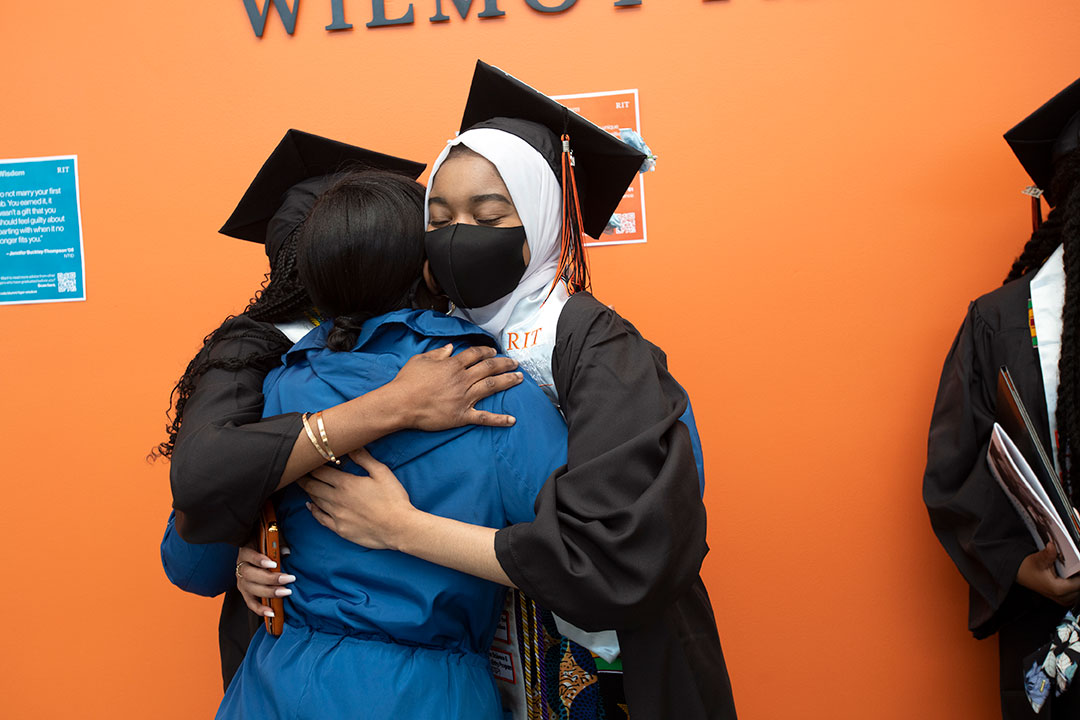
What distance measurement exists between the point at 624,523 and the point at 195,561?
32.6 inches

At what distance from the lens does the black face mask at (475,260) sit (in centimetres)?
132

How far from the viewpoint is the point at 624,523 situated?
3.50 ft

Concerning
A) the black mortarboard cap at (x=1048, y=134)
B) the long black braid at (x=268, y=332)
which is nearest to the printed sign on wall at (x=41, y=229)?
the long black braid at (x=268, y=332)

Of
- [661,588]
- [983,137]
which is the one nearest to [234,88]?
[661,588]

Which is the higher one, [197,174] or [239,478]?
[197,174]

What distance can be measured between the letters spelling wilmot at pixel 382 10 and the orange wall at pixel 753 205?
0.03 meters

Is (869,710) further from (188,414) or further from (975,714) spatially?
(188,414)

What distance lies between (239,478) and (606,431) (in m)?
0.55

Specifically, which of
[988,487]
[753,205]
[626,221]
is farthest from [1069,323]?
[626,221]

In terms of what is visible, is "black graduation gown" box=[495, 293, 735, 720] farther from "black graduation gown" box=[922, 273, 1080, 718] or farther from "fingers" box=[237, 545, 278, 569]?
"black graduation gown" box=[922, 273, 1080, 718]

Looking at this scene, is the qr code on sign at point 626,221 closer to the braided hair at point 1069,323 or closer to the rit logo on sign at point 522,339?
the rit logo on sign at point 522,339

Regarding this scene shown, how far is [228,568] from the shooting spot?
1429 millimetres

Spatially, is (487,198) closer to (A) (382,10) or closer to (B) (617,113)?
(B) (617,113)

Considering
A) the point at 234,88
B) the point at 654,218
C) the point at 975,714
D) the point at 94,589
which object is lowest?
the point at 975,714
